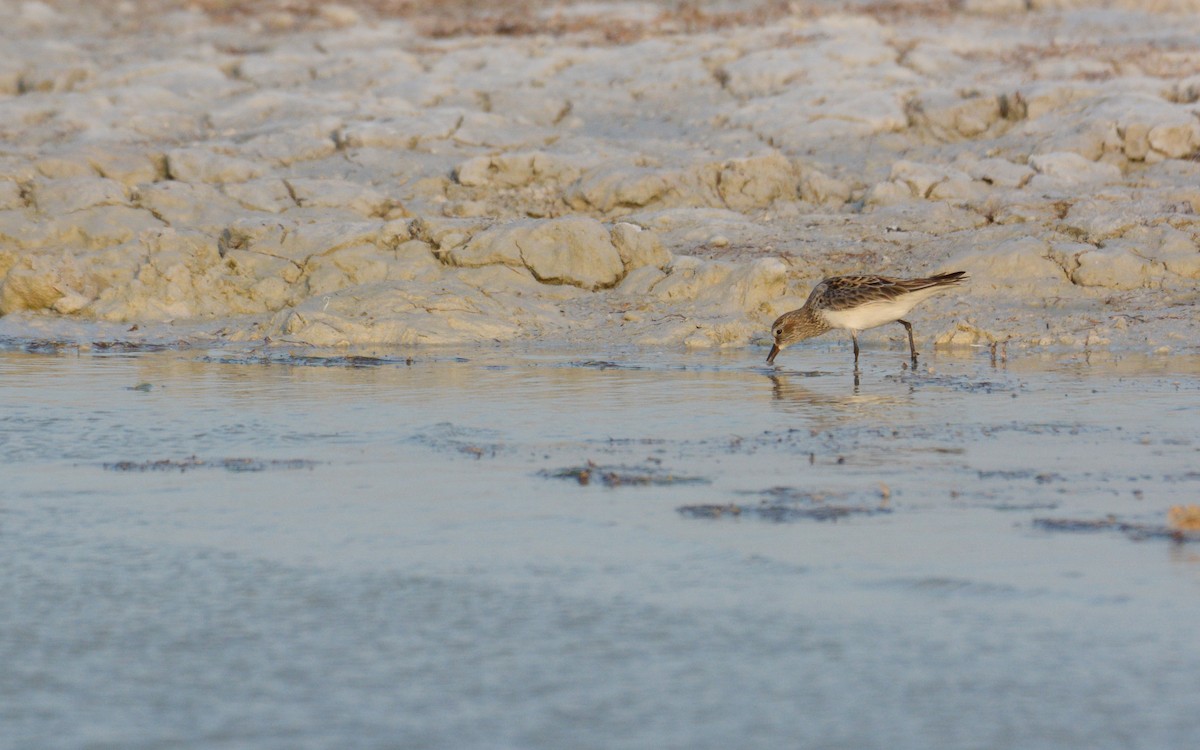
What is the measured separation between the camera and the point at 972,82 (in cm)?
2202

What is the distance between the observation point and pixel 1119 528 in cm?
548

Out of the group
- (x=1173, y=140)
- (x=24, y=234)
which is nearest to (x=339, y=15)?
(x=24, y=234)

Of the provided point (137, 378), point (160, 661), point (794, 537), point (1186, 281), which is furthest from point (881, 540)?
point (1186, 281)

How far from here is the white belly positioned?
11.8 meters

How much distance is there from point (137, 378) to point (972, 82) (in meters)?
14.8

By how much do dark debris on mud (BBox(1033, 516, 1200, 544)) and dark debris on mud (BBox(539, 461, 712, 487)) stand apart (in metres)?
1.58

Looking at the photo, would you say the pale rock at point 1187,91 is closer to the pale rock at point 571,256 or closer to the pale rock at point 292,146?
the pale rock at point 571,256

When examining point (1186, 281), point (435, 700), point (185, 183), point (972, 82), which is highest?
point (972, 82)

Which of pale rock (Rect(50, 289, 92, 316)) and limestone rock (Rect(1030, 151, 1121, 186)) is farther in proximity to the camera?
limestone rock (Rect(1030, 151, 1121, 186))

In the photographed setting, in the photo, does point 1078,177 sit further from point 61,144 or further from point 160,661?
point 160,661

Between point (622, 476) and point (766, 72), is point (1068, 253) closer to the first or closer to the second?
point (766, 72)

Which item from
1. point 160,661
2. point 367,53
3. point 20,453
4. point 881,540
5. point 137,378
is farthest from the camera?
point 367,53

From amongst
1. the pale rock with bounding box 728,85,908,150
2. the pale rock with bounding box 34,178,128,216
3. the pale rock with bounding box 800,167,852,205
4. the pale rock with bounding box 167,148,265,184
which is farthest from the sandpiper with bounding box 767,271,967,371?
the pale rock with bounding box 167,148,265,184

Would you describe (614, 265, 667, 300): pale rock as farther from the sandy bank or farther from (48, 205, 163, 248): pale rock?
(48, 205, 163, 248): pale rock
